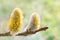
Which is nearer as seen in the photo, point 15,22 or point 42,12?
point 15,22

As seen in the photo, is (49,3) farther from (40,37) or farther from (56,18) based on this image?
(40,37)

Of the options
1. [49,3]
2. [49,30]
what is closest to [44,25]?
[49,30]

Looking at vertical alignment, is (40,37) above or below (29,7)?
below
